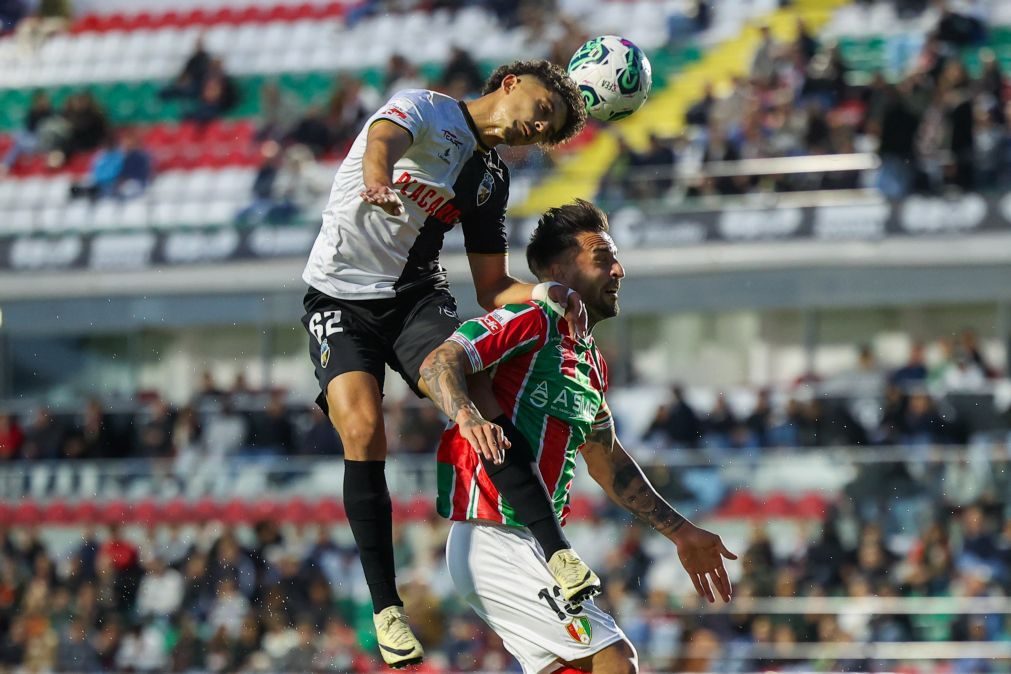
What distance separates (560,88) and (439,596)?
685cm

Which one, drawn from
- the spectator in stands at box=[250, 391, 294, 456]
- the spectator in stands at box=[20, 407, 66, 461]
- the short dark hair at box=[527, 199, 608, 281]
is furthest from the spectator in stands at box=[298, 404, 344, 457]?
the short dark hair at box=[527, 199, 608, 281]

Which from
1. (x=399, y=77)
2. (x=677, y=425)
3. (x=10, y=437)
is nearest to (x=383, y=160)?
(x=677, y=425)

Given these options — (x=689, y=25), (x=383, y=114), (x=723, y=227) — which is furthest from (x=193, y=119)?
(x=383, y=114)

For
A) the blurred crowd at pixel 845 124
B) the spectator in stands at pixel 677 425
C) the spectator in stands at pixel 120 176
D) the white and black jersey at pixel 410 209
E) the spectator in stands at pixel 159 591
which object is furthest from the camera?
the spectator in stands at pixel 120 176

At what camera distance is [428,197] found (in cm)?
580

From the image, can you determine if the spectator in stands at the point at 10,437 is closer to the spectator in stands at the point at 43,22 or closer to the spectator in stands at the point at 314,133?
the spectator in stands at the point at 314,133

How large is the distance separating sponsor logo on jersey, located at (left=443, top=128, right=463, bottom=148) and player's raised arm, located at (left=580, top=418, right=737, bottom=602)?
1109 mm

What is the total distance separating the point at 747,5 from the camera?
19922 mm

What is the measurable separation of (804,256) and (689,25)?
4.37 meters

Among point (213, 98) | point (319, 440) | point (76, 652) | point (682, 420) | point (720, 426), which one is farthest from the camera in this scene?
point (213, 98)

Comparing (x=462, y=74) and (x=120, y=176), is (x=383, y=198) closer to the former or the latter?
(x=462, y=74)

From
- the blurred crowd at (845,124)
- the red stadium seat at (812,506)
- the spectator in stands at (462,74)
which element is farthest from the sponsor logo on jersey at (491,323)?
the spectator in stands at (462,74)

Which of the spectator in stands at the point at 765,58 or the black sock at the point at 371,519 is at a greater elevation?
the spectator in stands at the point at 765,58

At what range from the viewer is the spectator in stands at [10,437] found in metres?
17.0
